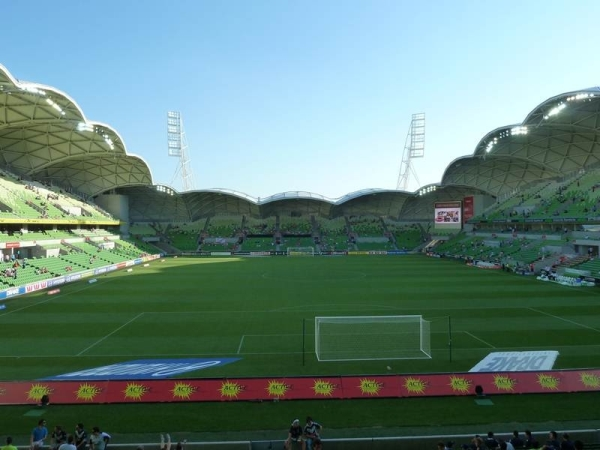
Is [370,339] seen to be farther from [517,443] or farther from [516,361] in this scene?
[517,443]

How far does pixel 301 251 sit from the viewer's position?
78.2 metres

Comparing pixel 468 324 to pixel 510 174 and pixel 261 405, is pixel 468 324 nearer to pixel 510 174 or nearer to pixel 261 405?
pixel 261 405

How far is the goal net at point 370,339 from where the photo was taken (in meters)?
16.7

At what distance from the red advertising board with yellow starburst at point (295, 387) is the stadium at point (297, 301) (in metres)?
0.05

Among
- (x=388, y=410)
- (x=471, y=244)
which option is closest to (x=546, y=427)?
(x=388, y=410)

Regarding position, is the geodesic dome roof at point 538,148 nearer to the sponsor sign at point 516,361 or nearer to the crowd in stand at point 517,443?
the sponsor sign at point 516,361

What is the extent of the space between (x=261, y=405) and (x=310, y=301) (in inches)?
638

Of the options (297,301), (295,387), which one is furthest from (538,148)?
(295,387)

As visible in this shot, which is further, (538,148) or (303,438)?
(538,148)

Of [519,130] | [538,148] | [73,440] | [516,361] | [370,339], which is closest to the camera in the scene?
[73,440]

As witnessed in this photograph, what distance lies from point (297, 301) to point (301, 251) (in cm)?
4971

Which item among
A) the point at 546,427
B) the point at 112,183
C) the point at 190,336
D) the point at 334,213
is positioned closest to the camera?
the point at 546,427

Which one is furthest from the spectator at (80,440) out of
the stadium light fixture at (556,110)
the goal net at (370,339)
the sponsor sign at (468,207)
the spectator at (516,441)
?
the sponsor sign at (468,207)

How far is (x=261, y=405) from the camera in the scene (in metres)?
12.3
